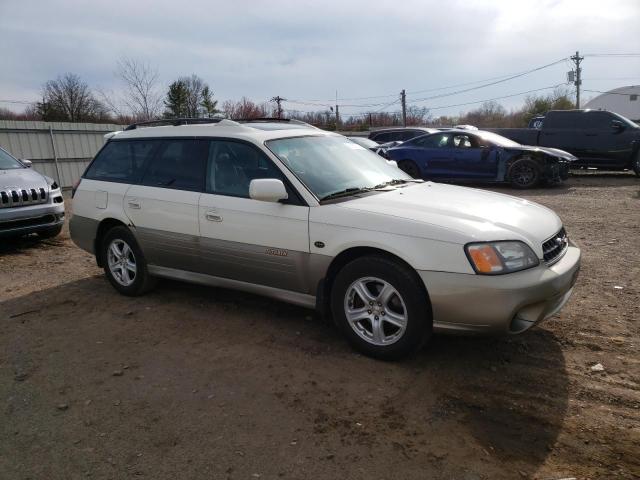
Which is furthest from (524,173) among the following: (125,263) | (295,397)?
(295,397)

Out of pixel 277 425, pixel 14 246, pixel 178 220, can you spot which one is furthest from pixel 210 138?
pixel 14 246

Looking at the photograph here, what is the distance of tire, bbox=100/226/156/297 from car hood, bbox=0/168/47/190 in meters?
2.91

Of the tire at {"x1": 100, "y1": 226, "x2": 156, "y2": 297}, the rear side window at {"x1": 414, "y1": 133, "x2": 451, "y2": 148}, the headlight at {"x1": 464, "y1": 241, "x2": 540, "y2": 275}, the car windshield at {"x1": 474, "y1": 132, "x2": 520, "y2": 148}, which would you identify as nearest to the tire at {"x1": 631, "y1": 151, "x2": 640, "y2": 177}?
the car windshield at {"x1": 474, "y1": 132, "x2": 520, "y2": 148}

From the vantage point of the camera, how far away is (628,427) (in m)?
2.75

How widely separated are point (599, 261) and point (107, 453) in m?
5.38

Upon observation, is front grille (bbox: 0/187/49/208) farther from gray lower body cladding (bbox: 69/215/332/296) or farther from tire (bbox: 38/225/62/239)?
gray lower body cladding (bbox: 69/215/332/296)

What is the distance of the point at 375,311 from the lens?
11.6 ft

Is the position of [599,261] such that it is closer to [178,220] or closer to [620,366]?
[620,366]

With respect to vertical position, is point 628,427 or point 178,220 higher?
point 178,220

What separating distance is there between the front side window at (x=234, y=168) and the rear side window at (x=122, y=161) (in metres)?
0.88

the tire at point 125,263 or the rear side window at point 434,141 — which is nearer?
the tire at point 125,263

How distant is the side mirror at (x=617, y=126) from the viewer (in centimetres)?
1373

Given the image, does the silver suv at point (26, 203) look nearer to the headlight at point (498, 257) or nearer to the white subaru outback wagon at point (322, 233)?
the white subaru outback wagon at point (322, 233)

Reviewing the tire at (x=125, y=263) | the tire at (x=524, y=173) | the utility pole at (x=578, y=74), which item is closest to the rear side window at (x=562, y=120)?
the tire at (x=524, y=173)
